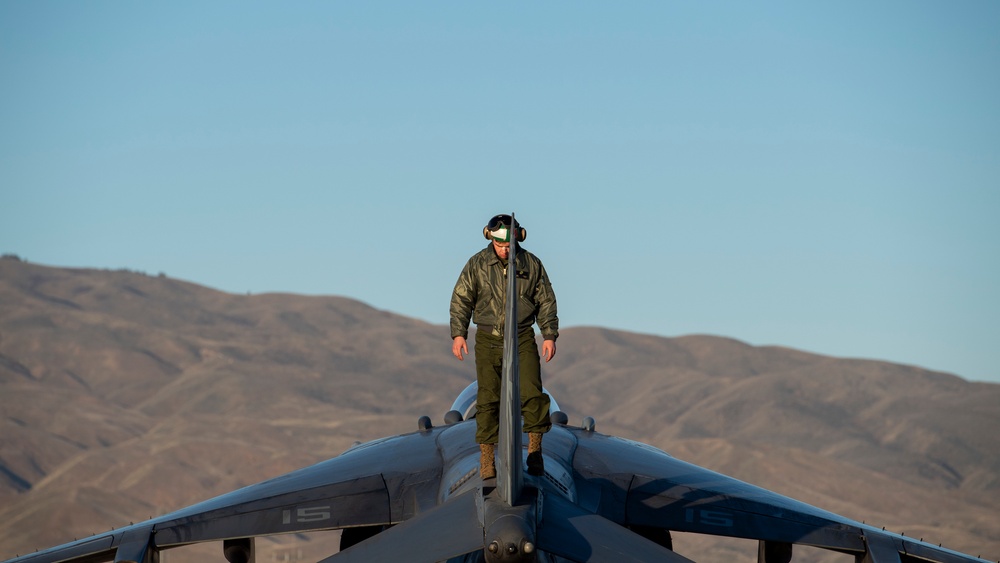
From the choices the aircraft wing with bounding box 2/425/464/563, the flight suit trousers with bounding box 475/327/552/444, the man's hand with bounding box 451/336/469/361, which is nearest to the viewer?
the man's hand with bounding box 451/336/469/361

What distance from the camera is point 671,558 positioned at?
466 inches

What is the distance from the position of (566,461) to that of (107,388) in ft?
294

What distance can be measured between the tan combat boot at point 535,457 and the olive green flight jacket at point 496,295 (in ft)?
3.24

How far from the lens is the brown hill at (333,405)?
230ft

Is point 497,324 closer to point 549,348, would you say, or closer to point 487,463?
point 549,348

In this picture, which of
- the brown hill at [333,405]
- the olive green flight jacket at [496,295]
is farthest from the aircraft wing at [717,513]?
the brown hill at [333,405]

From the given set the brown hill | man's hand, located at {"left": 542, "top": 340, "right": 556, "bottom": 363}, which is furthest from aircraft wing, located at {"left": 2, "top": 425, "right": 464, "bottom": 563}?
the brown hill

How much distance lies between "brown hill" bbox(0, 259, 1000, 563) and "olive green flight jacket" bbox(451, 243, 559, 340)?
4180 centimetres

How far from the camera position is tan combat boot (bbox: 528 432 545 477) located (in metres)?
13.3

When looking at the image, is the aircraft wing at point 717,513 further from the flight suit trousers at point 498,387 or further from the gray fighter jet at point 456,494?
the flight suit trousers at point 498,387

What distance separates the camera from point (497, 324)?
43.4ft

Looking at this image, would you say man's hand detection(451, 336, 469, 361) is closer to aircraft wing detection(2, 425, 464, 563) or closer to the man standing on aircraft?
the man standing on aircraft

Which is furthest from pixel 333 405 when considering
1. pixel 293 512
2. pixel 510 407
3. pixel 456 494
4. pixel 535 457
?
pixel 510 407

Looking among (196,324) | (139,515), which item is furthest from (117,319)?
(139,515)
